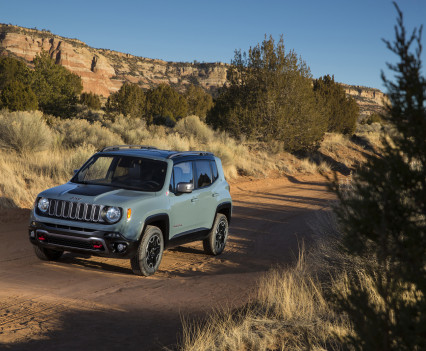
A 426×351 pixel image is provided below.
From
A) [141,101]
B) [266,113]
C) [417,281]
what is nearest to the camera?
Answer: [417,281]

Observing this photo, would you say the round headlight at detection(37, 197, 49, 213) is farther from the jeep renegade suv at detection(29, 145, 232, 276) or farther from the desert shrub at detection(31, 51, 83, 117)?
the desert shrub at detection(31, 51, 83, 117)

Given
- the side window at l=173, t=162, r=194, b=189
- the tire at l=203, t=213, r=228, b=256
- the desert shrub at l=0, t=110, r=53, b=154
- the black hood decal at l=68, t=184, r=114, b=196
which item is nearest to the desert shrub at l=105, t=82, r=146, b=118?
the desert shrub at l=0, t=110, r=53, b=154

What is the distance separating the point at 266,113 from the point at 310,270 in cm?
2190

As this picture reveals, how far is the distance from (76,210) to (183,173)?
2114 mm

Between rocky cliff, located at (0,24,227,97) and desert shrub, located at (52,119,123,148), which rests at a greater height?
rocky cliff, located at (0,24,227,97)

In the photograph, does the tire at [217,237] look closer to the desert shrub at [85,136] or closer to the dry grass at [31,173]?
the dry grass at [31,173]

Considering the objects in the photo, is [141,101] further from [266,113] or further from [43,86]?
[266,113]

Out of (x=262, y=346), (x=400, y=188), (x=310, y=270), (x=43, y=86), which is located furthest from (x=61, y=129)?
(x=400, y=188)

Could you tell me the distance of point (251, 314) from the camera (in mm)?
5766

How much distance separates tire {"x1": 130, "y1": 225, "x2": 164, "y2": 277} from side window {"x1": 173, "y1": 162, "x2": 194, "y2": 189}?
1.04 m

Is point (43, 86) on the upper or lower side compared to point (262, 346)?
upper

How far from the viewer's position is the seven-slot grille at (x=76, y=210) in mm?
7426

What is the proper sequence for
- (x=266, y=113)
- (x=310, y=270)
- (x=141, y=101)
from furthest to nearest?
(x=141, y=101) < (x=266, y=113) < (x=310, y=270)

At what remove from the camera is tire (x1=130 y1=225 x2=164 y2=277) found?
→ 7590mm
